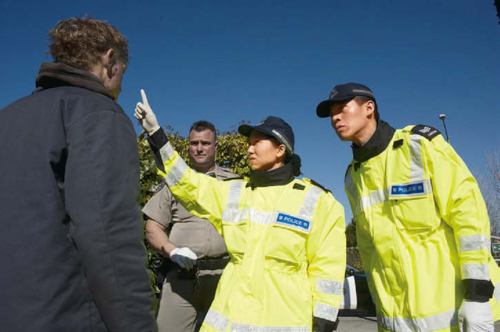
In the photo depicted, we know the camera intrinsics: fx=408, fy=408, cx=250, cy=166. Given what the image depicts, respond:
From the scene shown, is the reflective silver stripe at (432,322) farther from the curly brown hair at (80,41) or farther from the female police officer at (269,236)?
the curly brown hair at (80,41)

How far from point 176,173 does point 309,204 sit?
921 millimetres

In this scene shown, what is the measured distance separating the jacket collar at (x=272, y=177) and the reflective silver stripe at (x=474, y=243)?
117 centimetres

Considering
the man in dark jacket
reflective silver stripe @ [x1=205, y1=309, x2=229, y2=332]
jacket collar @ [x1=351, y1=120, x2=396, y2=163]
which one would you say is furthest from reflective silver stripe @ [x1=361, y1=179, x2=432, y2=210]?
the man in dark jacket

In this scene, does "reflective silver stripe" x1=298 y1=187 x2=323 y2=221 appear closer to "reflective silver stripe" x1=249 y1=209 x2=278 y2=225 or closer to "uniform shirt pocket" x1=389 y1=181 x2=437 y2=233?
"reflective silver stripe" x1=249 y1=209 x2=278 y2=225

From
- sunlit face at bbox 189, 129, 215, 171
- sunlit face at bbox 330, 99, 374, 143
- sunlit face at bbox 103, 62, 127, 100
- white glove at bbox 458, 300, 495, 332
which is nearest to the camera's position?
sunlit face at bbox 103, 62, 127, 100

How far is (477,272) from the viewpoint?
2291 millimetres

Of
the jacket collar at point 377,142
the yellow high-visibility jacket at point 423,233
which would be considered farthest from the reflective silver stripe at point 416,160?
the jacket collar at point 377,142

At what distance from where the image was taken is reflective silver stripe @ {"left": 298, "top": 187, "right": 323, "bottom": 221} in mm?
2721

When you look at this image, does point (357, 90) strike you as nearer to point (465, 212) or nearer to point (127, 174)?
point (465, 212)

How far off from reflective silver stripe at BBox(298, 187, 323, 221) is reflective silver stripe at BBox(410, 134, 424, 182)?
629 millimetres

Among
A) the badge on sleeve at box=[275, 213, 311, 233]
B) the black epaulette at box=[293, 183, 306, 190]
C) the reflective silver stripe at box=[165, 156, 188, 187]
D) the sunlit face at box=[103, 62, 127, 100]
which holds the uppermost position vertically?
the sunlit face at box=[103, 62, 127, 100]

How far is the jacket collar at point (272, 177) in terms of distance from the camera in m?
2.86

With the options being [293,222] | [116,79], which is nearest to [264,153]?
[293,222]

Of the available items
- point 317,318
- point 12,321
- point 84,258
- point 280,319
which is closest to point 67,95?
point 84,258
